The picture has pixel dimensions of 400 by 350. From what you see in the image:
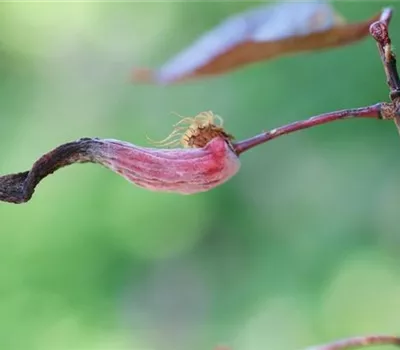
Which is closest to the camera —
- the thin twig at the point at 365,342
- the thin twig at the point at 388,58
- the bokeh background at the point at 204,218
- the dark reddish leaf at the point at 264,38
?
the thin twig at the point at 388,58

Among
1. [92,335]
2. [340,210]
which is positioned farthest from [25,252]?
[340,210]

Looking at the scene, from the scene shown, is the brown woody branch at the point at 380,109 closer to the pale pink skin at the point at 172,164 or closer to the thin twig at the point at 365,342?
the pale pink skin at the point at 172,164

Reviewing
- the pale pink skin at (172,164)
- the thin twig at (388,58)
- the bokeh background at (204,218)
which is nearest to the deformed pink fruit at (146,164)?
the pale pink skin at (172,164)

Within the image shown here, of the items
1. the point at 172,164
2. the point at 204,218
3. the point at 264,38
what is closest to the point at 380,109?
the point at 172,164

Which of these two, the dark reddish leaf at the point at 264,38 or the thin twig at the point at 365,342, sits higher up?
the dark reddish leaf at the point at 264,38

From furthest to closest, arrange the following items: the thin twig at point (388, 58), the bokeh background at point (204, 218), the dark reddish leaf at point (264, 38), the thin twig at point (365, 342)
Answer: the bokeh background at point (204, 218) < the dark reddish leaf at point (264, 38) < the thin twig at point (365, 342) < the thin twig at point (388, 58)

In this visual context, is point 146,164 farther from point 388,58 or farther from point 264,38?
point 264,38

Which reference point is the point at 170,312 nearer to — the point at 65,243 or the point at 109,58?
the point at 65,243

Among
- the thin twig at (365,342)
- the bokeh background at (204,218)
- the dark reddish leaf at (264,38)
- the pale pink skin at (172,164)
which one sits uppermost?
the bokeh background at (204,218)
